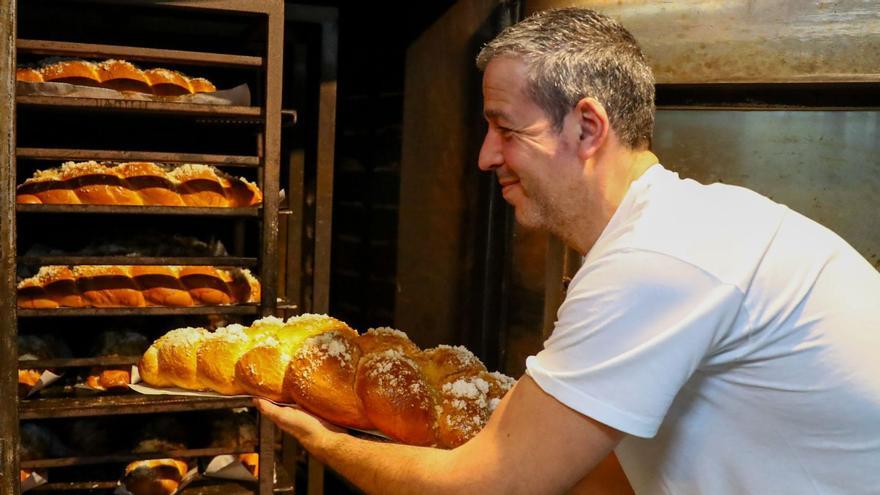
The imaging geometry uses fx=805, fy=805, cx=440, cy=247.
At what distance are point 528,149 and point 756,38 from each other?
1307mm

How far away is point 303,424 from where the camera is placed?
170 cm

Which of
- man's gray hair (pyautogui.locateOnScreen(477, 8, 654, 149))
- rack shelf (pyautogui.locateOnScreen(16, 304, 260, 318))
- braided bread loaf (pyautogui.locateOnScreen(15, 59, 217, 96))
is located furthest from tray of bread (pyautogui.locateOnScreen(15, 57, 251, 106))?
man's gray hair (pyautogui.locateOnScreen(477, 8, 654, 149))

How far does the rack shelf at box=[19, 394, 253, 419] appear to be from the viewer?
2.02 meters

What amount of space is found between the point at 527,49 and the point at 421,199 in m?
1.68

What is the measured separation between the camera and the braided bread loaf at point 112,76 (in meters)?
2.19

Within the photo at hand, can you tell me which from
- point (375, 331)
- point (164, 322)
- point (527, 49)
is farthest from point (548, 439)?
point (164, 322)

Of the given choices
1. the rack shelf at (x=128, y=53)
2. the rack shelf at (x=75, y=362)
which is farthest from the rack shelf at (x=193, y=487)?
the rack shelf at (x=128, y=53)

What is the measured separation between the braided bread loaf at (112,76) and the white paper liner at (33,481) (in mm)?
1079

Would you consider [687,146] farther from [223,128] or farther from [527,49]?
[223,128]

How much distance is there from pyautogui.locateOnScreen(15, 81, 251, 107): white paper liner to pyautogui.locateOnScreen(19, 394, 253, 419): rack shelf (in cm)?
78

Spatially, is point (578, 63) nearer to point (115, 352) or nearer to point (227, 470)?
point (227, 470)

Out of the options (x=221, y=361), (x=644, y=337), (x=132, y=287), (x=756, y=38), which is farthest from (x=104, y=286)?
(x=756, y=38)

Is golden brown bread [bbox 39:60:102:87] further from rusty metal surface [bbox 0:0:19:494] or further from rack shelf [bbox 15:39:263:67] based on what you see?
rusty metal surface [bbox 0:0:19:494]

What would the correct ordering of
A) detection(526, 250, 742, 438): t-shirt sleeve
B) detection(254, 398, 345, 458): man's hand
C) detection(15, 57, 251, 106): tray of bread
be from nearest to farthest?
detection(526, 250, 742, 438): t-shirt sleeve < detection(254, 398, 345, 458): man's hand < detection(15, 57, 251, 106): tray of bread
